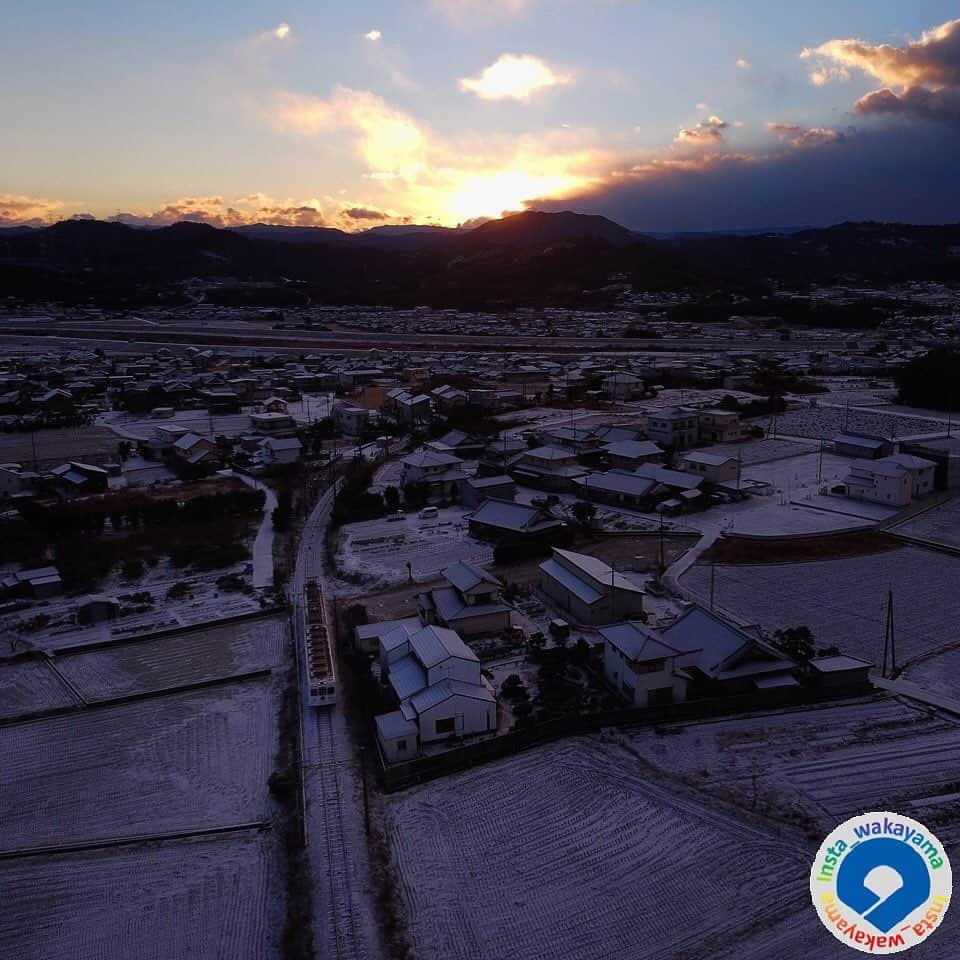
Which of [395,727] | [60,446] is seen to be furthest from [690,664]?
[60,446]

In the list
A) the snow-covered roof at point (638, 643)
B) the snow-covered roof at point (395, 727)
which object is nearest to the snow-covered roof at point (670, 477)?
the snow-covered roof at point (638, 643)

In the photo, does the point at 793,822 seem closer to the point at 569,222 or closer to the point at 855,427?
the point at 855,427

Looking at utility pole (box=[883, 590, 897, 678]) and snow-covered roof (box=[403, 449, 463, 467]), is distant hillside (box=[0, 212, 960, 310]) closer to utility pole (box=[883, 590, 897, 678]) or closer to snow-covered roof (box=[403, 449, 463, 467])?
snow-covered roof (box=[403, 449, 463, 467])

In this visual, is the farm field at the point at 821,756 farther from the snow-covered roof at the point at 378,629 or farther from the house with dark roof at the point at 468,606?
the snow-covered roof at the point at 378,629

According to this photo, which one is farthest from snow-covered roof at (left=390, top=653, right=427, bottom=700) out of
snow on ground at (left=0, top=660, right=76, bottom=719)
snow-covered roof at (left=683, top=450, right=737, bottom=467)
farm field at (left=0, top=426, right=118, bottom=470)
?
farm field at (left=0, top=426, right=118, bottom=470)

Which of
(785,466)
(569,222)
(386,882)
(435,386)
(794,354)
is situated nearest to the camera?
(386,882)

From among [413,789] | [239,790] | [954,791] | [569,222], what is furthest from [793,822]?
[569,222]
